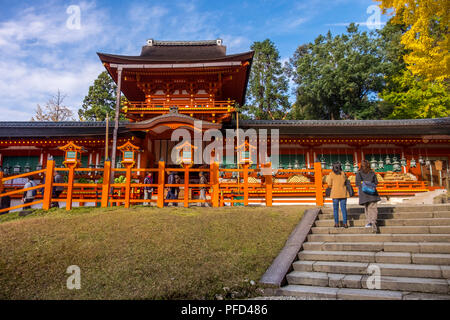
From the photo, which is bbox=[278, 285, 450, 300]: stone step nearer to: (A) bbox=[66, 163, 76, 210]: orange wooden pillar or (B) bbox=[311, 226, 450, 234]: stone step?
(B) bbox=[311, 226, 450, 234]: stone step

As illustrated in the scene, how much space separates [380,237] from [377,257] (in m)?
1.13

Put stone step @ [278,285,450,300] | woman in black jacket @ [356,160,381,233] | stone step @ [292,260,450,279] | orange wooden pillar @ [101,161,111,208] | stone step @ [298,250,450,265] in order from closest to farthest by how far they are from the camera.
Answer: stone step @ [278,285,450,300], stone step @ [292,260,450,279], stone step @ [298,250,450,265], woman in black jacket @ [356,160,381,233], orange wooden pillar @ [101,161,111,208]

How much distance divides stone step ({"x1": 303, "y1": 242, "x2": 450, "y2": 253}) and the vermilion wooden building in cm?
939

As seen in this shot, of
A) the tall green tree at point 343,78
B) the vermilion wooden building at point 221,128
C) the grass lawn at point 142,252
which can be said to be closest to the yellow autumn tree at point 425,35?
the vermilion wooden building at point 221,128

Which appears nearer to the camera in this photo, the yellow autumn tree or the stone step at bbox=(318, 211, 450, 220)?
the stone step at bbox=(318, 211, 450, 220)

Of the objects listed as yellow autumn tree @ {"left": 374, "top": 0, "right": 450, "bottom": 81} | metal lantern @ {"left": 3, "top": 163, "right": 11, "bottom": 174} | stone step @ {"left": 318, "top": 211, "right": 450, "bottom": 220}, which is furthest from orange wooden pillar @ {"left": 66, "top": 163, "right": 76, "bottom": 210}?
yellow autumn tree @ {"left": 374, "top": 0, "right": 450, "bottom": 81}

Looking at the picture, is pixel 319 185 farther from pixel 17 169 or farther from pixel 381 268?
pixel 17 169

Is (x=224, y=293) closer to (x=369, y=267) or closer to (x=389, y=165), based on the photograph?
(x=369, y=267)

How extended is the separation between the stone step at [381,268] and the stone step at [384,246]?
68 centimetres

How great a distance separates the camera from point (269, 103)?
119 feet

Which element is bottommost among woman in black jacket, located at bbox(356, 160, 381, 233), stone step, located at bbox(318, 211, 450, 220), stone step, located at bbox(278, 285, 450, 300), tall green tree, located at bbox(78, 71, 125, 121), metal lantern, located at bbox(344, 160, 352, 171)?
stone step, located at bbox(278, 285, 450, 300)

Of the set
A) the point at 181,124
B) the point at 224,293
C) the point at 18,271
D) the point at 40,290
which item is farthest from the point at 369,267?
the point at 181,124

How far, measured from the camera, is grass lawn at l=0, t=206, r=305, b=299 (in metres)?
5.40

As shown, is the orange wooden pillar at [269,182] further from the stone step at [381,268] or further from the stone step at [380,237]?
the stone step at [381,268]
